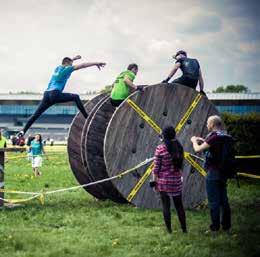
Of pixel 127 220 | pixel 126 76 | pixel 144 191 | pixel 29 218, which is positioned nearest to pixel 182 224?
pixel 127 220

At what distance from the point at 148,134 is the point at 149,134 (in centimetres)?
2

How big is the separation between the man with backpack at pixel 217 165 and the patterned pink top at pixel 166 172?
17.9 inches

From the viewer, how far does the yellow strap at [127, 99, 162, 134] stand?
11.7 metres

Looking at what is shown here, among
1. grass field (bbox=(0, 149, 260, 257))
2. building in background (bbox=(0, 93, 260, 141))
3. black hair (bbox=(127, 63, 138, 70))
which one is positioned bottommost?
grass field (bbox=(0, 149, 260, 257))

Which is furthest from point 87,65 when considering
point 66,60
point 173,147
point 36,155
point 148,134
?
point 36,155

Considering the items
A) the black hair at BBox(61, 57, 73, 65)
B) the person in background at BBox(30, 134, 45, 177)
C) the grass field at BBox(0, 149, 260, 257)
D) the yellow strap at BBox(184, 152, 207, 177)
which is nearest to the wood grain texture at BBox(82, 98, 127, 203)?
the grass field at BBox(0, 149, 260, 257)

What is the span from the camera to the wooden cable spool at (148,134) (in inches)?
457

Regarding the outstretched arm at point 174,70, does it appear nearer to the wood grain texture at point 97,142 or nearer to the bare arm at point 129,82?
the bare arm at point 129,82

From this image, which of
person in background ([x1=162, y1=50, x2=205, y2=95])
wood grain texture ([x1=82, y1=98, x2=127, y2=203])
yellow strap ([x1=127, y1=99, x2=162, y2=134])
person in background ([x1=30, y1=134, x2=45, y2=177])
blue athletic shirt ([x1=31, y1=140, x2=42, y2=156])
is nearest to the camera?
yellow strap ([x1=127, y1=99, x2=162, y2=134])

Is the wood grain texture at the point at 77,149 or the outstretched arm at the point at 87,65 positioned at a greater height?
the outstretched arm at the point at 87,65

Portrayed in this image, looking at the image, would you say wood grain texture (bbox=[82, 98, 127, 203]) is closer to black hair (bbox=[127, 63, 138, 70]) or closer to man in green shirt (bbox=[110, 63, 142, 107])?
man in green shirt (bbox=[110, 63, 142, 107])

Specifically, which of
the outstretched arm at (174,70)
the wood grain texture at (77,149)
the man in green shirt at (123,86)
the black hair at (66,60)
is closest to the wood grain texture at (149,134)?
the outstretched arm at (174,70)

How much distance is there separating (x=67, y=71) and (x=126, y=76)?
119cm

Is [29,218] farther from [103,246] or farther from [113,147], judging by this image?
[103,246]
